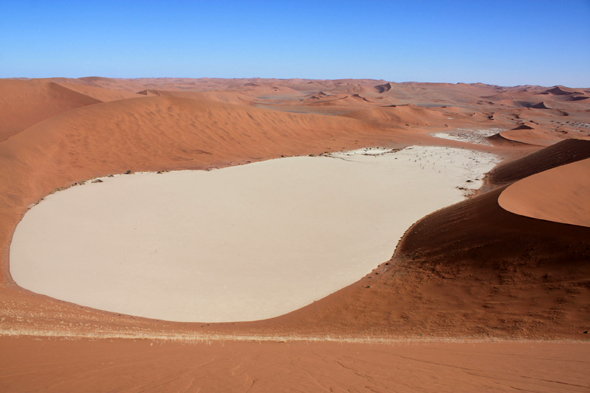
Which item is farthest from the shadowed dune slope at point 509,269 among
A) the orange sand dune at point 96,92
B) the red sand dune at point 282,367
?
the orange sand dune at point 96,92

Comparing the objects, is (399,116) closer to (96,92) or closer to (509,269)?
(96,92)

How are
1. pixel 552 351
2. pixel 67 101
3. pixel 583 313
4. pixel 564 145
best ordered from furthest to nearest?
1. pixel 67 101
2. pixel 564 145
3. pixel 583 313
4. pixel 552 351

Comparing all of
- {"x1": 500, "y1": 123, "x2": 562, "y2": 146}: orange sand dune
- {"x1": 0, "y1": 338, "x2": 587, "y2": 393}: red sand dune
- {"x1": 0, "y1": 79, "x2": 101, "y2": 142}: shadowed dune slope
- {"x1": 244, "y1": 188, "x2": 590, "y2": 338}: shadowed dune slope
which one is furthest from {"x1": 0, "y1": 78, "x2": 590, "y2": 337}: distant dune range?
{"x1": 0, "y1": 338, "x2": 587, "y2": 393}: red sand dune

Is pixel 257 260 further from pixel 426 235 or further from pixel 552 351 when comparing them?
pixel 552 351

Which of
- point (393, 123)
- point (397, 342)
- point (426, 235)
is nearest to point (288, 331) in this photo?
point (397, 342)

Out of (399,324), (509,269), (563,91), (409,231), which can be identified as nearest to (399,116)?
(409,231)

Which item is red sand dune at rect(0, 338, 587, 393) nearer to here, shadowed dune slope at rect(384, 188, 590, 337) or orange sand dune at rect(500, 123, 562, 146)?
shadowed dune slope at rect(384, 188, 590, 337)
